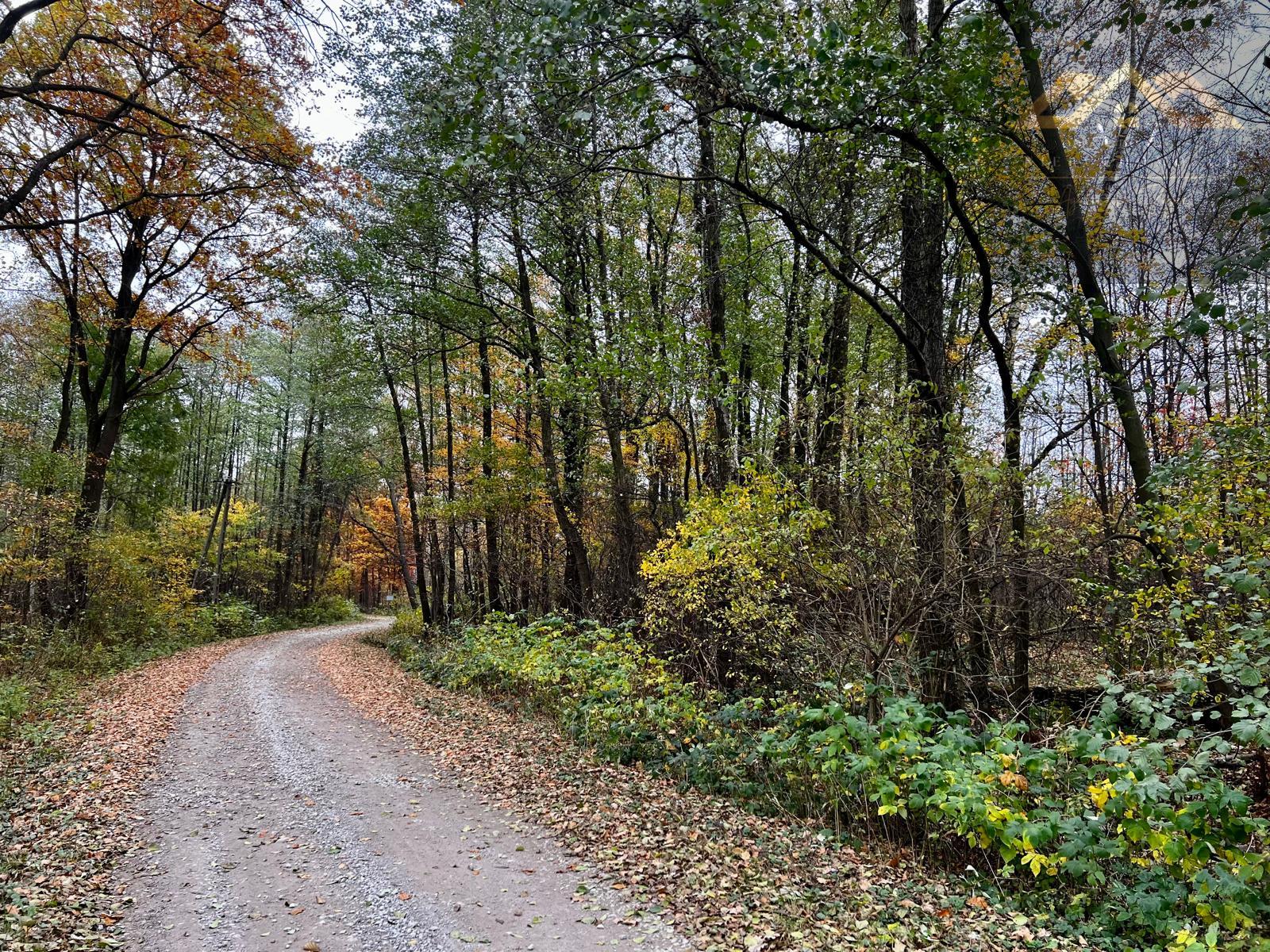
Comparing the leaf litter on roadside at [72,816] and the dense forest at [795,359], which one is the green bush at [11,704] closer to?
the leaf litter on roadside at [72,816]

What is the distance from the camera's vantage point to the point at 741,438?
9.44 meters

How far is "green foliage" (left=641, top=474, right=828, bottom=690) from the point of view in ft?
20.0

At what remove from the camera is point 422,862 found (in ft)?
16.2

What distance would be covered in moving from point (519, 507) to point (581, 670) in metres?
6.48

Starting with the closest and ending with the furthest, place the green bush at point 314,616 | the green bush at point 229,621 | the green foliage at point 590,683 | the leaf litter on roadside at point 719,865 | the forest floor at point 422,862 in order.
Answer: the leaf litter on roadside at point 719,865 → the forest floor at point 422,862 → the green foliage at point 590,683 → the green bush at point 229,621 → the green bush at point 314,616

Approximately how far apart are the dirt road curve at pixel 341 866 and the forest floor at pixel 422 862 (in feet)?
0.06

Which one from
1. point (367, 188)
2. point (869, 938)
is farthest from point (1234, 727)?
point (367, 188)

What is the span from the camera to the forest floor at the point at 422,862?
3.90 metres

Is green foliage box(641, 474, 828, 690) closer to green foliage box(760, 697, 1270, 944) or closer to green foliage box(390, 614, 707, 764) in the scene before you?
green foliage box(390, 614, 707, 764)

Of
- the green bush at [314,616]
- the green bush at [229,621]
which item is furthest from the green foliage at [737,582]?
the green bush at [314,616]

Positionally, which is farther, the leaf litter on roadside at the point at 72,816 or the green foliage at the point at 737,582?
the green foliage at the point at 737,582

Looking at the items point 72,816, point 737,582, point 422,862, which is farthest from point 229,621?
point 737,582

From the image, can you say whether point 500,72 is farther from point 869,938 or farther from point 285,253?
point 285,253

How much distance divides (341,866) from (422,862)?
59 cm
